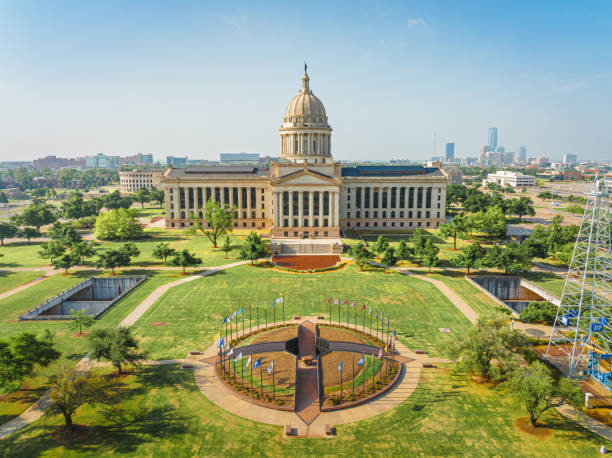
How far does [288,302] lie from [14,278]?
185ft

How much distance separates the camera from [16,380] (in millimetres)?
37781

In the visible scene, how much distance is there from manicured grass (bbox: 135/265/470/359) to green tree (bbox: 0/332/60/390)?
1271 centimetres

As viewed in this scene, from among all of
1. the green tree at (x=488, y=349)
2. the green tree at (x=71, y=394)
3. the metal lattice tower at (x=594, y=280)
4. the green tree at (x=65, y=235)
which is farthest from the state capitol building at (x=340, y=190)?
the green tree at (x=71, y=394)

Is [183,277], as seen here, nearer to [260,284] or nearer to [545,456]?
[260,284]

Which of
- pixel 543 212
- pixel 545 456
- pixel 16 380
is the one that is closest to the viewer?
pixel 545 456

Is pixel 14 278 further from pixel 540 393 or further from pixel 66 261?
pixel 540 393

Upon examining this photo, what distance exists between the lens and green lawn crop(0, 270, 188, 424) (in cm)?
4006

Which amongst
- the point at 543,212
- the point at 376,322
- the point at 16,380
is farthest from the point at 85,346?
the point at 543,212

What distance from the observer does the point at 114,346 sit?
4222cm

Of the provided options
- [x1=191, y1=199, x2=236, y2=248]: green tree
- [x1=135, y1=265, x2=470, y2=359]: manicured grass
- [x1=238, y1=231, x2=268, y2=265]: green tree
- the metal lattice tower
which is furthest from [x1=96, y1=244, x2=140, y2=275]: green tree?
the metal lattice tower

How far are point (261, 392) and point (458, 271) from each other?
56125 millimetres

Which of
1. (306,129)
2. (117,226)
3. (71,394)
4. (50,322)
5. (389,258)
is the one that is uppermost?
(306,129)

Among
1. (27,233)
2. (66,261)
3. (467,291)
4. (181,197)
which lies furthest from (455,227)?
(27,233)

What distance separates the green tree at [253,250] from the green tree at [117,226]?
39.3 meters
